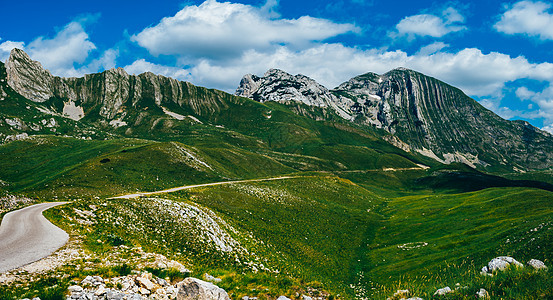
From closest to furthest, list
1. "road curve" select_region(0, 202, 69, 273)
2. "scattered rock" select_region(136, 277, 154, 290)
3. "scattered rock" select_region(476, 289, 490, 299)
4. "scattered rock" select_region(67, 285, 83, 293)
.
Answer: "scattered rock" select_region(476, 289, 490, 299)
"scattered rock" select_region(67, 285, 83, 293)
"scattered rock" select_region(136, 277, 154, 290)
"road curve" select_region(0, 202, 69, 273)

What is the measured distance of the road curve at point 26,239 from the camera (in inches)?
752

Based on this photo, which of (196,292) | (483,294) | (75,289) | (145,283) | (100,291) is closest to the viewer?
(483,294)

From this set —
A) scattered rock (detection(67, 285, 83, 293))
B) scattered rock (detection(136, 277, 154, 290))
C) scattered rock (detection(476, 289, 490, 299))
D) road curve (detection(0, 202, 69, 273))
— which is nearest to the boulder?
scattered rock (detection(136, 277, 154, 290))

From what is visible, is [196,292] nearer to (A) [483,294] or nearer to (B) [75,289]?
(B) [75,289]

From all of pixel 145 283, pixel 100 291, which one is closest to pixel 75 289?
pixel 100 291

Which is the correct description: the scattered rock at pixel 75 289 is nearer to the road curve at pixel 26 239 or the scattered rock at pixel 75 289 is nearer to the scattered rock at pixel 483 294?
the road curve at pixel 26 239

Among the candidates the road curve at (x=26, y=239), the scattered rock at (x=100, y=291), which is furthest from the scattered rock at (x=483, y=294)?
the road curve at (x=26, y=239)

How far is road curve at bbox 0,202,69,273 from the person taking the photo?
1909cm

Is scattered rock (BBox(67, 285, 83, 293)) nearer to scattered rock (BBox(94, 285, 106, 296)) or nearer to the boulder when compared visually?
scattered rock (BBox(94, 285, 106, 296))

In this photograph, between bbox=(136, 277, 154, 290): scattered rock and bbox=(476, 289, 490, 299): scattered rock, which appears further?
bbox=(136, 277, 154, 290): scattered rock

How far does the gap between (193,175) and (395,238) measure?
7663 cm

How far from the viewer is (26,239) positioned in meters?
23.6

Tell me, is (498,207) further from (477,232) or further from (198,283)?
(198,283)

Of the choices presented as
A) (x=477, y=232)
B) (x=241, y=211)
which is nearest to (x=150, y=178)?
(x=241, y=211)
